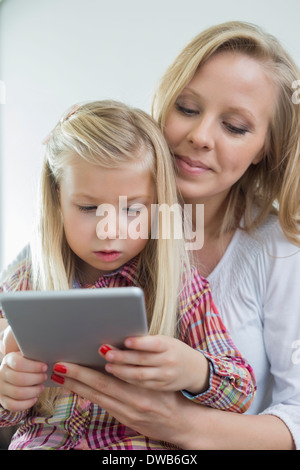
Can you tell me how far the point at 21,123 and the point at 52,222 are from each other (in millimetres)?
1168

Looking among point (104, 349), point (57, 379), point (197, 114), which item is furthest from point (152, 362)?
point (197, 114)

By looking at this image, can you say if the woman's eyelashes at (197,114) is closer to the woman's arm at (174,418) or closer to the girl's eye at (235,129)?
the girl's eye at (235,129)

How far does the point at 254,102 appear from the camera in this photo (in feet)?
4.02

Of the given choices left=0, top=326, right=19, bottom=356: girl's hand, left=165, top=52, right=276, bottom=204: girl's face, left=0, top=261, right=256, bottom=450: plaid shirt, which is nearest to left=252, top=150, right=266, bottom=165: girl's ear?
left=165, top=52, right=276, bottom=204: girl's face

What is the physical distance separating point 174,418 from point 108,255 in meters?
0.34

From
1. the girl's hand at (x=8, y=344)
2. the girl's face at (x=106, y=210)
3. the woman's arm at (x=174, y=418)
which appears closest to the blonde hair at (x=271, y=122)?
the girl's face at (x=106, y=210)

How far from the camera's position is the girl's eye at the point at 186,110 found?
124 cm

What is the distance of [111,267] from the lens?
1.12 meters

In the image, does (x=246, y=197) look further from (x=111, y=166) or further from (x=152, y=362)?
(x=152, y=362)

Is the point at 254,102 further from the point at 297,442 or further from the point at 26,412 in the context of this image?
the point at 26,412

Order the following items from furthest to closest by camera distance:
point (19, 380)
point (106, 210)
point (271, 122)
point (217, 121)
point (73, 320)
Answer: point (271, 122)
point (217, 121)
point (106, 210)
point (19, 380)
point (73, 320)

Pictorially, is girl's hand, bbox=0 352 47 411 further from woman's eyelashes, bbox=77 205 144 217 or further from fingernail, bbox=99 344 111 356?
woman's eyelashes, bbox=77 205 144 217

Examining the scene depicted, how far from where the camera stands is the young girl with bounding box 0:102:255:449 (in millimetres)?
993

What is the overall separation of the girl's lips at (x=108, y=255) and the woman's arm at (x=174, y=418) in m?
0.23
